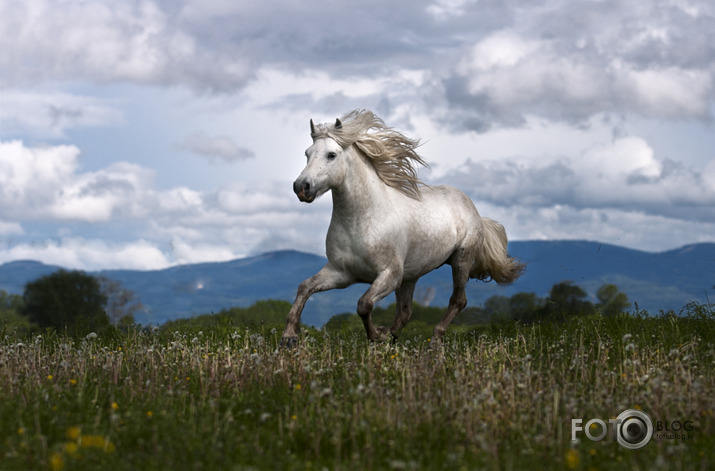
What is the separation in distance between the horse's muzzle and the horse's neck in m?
0.75

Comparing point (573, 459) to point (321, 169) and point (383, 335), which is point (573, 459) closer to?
point (321, 169)

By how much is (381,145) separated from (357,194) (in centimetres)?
96

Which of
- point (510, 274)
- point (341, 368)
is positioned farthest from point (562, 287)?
point (341, 368)

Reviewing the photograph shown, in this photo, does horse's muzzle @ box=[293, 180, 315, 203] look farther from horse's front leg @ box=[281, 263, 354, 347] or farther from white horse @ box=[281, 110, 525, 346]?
horse's front leg @ box=[281, 263, 354, 347]

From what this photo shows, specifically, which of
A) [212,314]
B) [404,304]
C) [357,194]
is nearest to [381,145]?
[357,194]

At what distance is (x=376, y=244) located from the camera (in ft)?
31.6

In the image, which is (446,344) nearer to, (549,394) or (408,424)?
(549,394)

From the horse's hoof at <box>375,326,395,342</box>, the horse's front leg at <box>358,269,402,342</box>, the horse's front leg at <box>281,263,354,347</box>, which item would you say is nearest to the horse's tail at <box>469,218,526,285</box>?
the horse's hoof at <box>375,326,395,342</box>

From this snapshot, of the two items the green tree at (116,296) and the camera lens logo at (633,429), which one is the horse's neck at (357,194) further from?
the green tree at (116,296)

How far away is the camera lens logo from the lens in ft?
18.6

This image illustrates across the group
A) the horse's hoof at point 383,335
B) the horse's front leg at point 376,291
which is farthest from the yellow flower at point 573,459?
the horse's hoof at point 383,335

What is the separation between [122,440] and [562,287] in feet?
45.6

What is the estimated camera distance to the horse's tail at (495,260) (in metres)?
12.4

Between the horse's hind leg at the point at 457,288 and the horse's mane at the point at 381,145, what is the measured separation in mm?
1398
